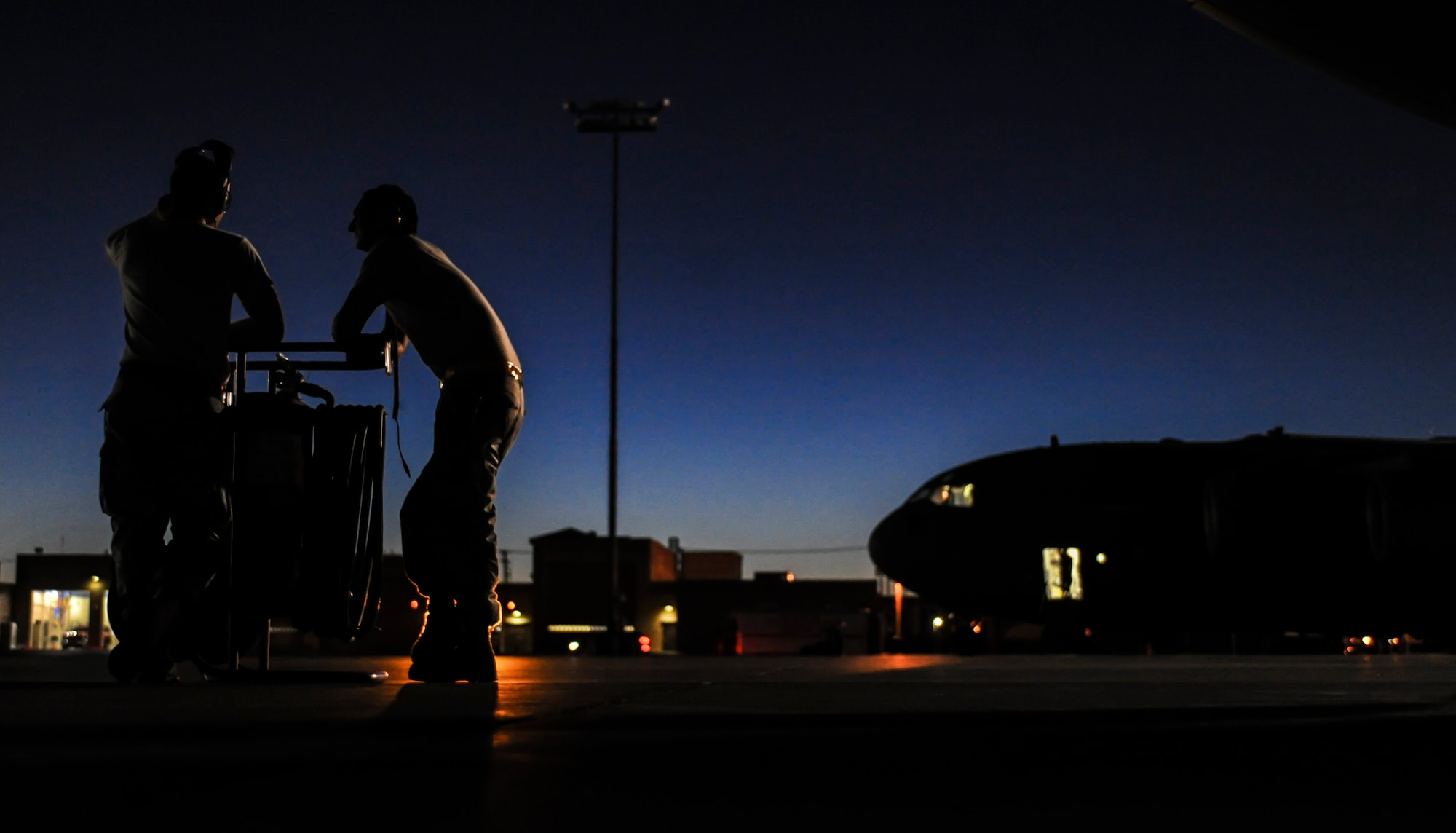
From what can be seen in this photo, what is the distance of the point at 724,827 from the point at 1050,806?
0.30 meters

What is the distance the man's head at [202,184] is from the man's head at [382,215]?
0.36 m

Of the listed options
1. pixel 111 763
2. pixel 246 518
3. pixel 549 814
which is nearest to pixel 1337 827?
pixel 549 814

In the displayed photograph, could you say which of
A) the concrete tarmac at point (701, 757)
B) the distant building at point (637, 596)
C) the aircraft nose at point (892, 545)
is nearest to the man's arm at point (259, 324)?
the concrete tarmac at point (701, 757)

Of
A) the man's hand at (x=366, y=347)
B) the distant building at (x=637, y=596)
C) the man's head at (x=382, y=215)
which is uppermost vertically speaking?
the man's head at (x=382, y=215)

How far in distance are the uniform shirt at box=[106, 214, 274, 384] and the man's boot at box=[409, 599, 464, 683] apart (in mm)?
861

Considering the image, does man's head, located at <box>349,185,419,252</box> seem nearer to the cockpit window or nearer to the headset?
the headset

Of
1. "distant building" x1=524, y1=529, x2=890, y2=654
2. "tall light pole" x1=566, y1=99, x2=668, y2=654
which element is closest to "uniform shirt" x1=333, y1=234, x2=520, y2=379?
"tall light pole" x1=566, y1=99, x2=668, y2=654

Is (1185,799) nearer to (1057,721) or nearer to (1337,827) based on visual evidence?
(1337,827)

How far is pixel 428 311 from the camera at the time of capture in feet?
10.9

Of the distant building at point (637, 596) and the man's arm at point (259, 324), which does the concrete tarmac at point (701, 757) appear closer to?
the man's arm at point (259, 324)

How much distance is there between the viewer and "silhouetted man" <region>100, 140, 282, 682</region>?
305 cm

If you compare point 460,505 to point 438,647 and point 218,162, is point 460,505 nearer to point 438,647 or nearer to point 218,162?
point 438,647

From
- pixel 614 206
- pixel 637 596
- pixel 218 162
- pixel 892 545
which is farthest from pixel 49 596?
pixel 218 162

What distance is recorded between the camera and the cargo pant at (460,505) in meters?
3.17
